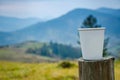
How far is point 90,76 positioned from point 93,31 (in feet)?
1.42

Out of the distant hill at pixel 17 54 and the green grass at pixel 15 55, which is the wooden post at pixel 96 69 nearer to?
the distant hill at pixel 17 54

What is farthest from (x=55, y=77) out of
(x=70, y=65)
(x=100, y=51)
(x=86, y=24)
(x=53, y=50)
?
(x=53, y=50)

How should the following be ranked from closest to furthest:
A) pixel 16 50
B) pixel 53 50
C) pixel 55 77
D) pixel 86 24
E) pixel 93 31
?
pixel 93 31, pixel 55 77, pixel 86 24, pixel 16 50, pixel 53 50

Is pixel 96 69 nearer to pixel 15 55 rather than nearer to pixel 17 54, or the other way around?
pixel 15 55

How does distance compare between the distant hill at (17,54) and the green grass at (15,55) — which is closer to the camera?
the distant hill at (17,54)

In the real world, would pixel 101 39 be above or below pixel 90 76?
above

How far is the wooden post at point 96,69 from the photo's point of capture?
11.4ft

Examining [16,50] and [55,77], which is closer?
[55,77]

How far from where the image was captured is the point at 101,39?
354 centimetres

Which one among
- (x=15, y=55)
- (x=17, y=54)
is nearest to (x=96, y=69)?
(x=15, y=55)

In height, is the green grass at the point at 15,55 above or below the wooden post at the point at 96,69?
below

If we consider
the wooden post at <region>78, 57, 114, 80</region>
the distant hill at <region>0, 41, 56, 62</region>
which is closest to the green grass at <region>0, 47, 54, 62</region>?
the distant hill at <region>0, 41, 56, 62</region>

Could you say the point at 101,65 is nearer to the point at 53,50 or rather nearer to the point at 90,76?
the point at 90,76

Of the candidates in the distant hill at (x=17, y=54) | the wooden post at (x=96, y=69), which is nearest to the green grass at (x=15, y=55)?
the distant hill at (x=17, y=54)
